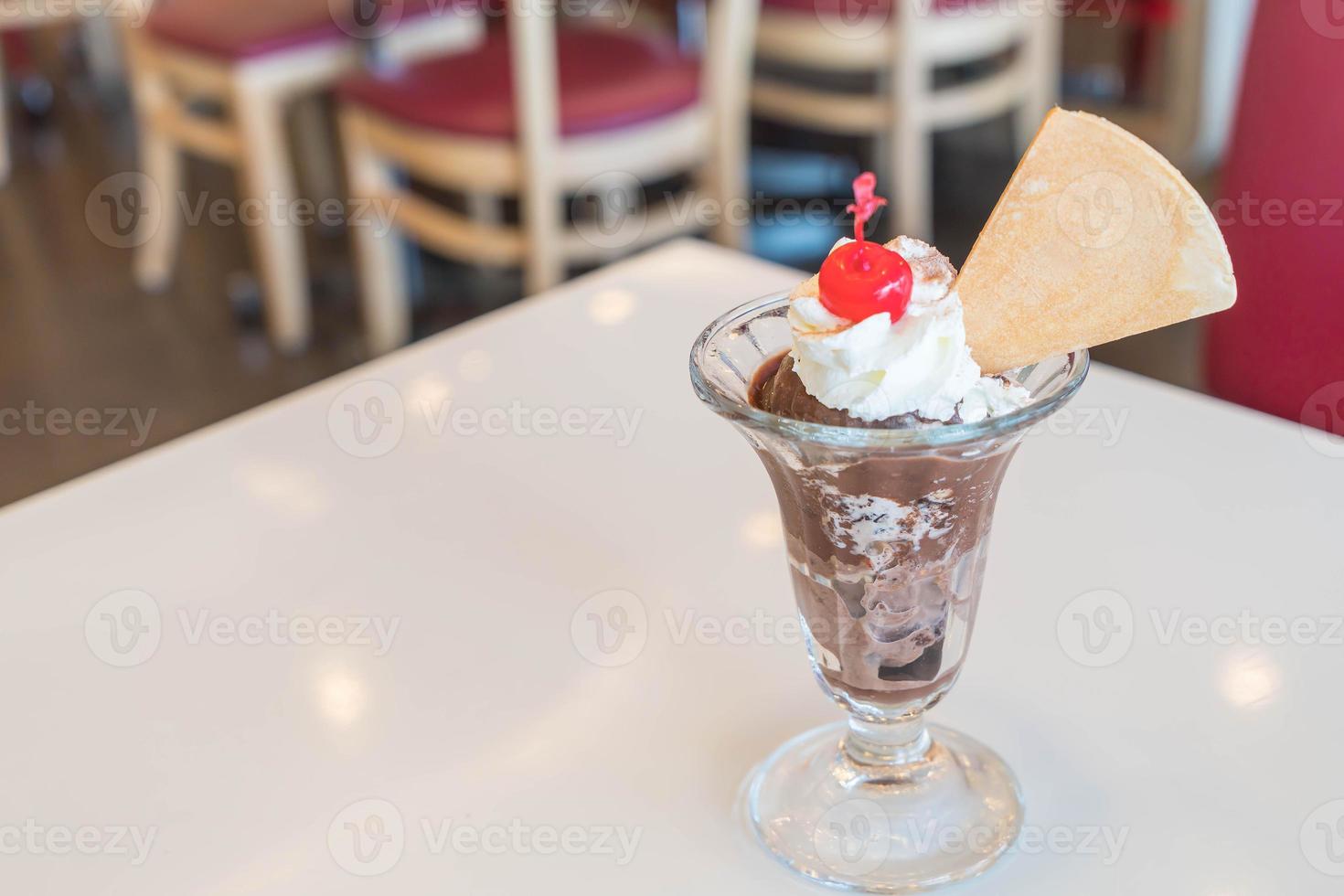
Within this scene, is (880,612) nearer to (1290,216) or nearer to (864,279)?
(864,279)

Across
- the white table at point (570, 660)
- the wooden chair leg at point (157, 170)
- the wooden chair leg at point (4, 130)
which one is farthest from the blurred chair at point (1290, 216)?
the wooden chair leg at point (4, 130)

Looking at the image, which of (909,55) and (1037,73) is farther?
(1037,73)

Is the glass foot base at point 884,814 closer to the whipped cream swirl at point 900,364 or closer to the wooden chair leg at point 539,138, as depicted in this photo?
the whipped cream swirl at point 900,364

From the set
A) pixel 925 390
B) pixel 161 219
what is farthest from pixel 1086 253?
pixel 161 219

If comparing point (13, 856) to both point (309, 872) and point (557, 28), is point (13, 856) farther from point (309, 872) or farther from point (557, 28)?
point (557, 28)

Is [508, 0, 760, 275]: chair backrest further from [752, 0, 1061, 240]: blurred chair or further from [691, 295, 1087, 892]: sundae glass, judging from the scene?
[691, 295, 1087, 892]: sundae glass

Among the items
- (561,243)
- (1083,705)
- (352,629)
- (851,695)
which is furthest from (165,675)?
(561,243)
